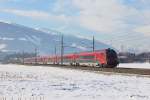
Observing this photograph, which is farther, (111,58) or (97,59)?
(97,59)

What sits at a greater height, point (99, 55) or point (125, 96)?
point (99, 55)

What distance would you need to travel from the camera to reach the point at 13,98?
19.8 meters

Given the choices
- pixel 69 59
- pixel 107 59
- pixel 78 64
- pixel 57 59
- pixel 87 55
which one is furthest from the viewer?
pixel 57 59

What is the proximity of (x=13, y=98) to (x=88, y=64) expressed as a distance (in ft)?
170

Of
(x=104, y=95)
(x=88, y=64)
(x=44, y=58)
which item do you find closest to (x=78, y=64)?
(x=88, y=64)

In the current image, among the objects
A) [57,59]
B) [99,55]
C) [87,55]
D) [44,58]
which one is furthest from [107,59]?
[44,58]

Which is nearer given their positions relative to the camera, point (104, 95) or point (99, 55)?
point (104, 95)

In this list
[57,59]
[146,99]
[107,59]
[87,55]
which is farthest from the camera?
[57,59]

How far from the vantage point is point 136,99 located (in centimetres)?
1962

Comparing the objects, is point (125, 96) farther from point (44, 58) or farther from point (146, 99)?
point (44, 58)

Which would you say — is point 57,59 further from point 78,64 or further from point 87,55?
point 87,55

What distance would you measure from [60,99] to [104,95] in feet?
10.3

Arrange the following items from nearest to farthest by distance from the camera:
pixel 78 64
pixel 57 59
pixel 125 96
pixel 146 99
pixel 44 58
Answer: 1. pixel 146 99
2. pixel 125 96
3. pixel 78 64
4. pixel 57 59
5. pixel 44 58

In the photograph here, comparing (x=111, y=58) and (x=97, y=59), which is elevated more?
(x=111, y=58)
